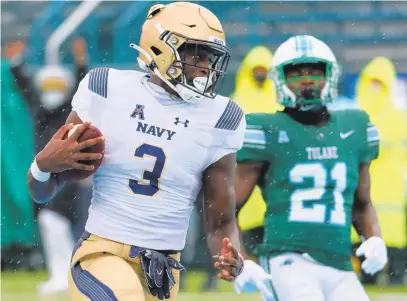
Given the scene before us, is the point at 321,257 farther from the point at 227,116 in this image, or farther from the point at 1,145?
the point at 1,145

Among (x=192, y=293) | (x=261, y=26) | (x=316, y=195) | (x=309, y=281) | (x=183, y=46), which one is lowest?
(x=192, y=293)

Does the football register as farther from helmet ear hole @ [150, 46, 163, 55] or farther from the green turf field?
the green turf field

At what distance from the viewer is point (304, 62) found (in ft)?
16.4

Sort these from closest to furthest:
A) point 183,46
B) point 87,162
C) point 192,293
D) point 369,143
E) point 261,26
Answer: point 87,162 → point 183,46 → point 369,143 → point 192,293 → point 261,26

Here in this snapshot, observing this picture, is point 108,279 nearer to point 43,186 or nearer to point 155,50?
point 43,186

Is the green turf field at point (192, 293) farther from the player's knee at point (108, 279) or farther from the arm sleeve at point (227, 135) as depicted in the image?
the player's knee at point (108, 279)

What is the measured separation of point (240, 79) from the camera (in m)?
8.66

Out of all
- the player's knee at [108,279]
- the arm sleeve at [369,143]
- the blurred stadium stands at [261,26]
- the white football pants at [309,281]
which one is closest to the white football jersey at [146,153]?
the player's knee at [108,279]

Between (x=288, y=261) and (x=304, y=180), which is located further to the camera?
(x=304, y=180)

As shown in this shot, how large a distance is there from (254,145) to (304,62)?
44 centimetres

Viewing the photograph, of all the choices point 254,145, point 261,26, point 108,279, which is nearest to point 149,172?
point 108,279

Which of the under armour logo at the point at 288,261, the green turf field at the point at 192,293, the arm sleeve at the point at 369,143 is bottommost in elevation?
the green turf field at the point at 192,293

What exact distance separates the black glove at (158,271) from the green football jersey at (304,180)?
92cm

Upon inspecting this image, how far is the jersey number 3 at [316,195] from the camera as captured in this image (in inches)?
189
